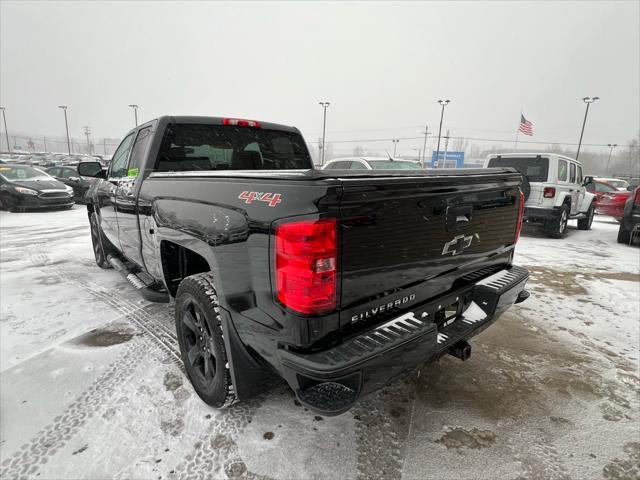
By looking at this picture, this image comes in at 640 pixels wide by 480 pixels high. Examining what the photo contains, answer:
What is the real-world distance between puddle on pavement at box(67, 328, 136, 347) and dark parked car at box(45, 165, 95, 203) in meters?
12.8

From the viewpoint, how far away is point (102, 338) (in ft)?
10.8

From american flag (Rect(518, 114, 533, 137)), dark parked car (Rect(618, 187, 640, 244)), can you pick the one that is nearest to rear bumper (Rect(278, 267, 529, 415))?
dark parked car (Rect(618, 187, 640, 244))

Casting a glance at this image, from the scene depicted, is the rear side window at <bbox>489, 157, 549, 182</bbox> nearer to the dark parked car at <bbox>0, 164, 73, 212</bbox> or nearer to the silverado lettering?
the silverado lettering

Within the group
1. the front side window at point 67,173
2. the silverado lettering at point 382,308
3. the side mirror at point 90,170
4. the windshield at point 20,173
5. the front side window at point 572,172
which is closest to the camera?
the silverado lettering at point 382,308

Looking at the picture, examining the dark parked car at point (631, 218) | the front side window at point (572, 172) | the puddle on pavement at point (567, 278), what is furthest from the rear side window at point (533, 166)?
the puddle on pavement at point (567, 278)

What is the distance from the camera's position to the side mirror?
445 centimetres

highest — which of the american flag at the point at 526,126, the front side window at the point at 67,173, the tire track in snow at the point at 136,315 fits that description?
the american flag at the point at 526,126

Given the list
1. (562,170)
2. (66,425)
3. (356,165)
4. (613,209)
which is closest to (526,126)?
(613,209)

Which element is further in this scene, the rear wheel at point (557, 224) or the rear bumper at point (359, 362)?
the rear wheel at point (557, 224)

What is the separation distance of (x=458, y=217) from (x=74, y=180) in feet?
53.4

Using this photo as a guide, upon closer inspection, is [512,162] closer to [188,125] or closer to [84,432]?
[188,125]

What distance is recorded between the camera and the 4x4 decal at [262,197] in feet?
5.32

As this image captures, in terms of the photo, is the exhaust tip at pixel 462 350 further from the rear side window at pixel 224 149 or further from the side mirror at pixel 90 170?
the side mirror at pixel 90 170

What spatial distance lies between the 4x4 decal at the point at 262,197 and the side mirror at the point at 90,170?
3694mm
